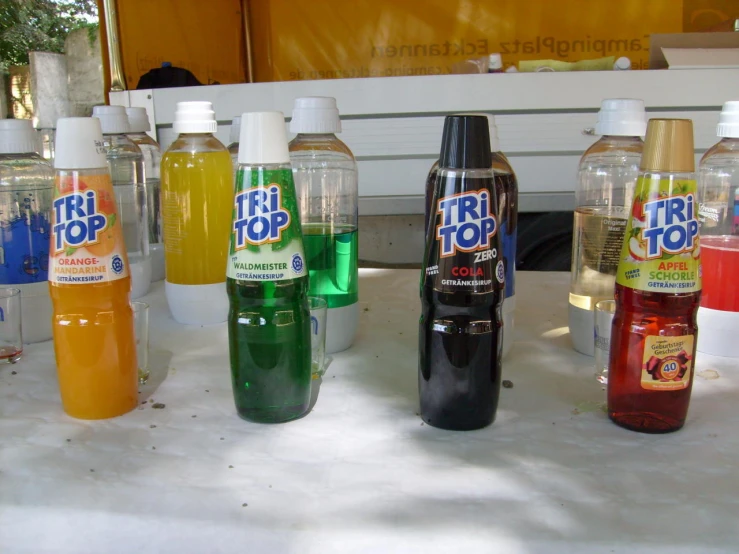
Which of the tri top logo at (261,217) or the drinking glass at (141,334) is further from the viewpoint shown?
the drinking glass at (141,334)

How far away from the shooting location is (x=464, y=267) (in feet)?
2.02

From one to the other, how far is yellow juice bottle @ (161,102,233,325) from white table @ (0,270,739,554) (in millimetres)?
225

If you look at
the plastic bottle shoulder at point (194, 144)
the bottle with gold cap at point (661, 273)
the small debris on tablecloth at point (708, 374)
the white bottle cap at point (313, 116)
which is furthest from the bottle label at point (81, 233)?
the small debris on tablecloth at point (708, 374)

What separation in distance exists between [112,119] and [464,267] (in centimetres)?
85

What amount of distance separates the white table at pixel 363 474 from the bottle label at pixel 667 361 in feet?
0.22

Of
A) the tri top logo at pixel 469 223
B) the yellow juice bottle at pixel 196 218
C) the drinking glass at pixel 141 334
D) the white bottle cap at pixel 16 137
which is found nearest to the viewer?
the tri top logo at pixel 469 223

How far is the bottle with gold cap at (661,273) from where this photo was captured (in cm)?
62

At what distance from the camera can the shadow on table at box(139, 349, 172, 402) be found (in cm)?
79

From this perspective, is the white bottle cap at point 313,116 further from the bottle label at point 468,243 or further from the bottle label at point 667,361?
the bottle label at point 667,361

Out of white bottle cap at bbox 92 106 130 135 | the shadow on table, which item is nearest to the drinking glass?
the shadow on table

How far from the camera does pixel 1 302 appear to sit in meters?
0.87

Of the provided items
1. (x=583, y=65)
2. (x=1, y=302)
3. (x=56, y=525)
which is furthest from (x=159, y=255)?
(x=583, y=65)

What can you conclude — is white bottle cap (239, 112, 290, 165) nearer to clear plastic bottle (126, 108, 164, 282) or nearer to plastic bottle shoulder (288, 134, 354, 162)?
plastic bottle shoulder (288, 134, 354, 162)

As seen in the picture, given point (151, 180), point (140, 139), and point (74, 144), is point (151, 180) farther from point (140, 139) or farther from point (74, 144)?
point (74, 144)
